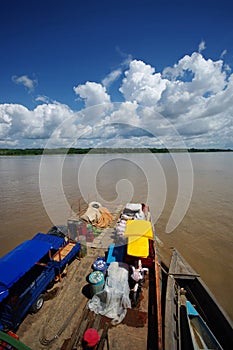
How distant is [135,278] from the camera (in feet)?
19.0

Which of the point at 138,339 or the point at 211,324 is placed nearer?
the point at 138,339

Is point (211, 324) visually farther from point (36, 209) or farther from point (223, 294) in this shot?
point (36, 209)

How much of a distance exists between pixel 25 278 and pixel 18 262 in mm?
1509

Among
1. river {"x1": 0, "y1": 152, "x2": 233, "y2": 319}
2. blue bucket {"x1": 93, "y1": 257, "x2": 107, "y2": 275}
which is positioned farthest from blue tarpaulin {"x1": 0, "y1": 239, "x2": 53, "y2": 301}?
river {"x1": 0, "y1": 152, "x2": 233, "y2": 319}

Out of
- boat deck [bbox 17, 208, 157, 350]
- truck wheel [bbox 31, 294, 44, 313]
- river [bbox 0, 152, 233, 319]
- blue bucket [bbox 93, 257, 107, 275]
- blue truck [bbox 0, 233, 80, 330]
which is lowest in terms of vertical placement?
river [bbox 0, 152, 233, 319]

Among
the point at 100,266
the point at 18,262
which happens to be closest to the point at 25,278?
the point at 18,262

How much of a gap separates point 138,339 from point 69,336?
178cm

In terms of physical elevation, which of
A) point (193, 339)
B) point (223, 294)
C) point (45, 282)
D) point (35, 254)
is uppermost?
point (35, 254)

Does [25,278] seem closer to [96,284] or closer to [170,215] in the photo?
[96,284]

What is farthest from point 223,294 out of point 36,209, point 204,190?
point 204,190

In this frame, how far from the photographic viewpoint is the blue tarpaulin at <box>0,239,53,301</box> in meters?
4.36

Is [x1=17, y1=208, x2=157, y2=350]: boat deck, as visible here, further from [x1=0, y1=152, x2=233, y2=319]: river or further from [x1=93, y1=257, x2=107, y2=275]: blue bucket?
[x1=0, y1=152, x2=233, y2=319]: river

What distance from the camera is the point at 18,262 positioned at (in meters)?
4.97

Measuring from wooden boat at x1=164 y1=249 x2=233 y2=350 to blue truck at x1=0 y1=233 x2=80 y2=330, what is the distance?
369cm
